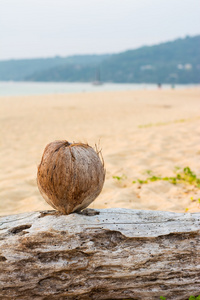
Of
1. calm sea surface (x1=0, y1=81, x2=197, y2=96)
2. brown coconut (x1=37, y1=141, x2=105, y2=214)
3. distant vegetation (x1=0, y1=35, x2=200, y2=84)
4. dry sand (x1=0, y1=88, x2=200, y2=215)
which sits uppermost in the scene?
distant vegetation (x1=0, y1=35, x2=200, y2=84)

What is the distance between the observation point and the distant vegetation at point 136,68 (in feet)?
399

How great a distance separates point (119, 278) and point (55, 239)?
507 millimetres

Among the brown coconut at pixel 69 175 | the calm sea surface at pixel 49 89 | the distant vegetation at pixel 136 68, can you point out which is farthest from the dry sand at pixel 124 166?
the distant vegetation at pixel 136 68

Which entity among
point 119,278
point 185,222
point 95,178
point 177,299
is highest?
point 95,178

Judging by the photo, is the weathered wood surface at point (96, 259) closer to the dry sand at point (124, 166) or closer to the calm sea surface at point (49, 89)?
the dry sand at point (124, 166)

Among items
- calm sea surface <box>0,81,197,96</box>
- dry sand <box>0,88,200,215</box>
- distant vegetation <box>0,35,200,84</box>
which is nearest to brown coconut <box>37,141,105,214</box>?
dry sand <box>0,88,200,215</box>

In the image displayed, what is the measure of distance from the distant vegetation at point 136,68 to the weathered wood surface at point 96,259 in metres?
115

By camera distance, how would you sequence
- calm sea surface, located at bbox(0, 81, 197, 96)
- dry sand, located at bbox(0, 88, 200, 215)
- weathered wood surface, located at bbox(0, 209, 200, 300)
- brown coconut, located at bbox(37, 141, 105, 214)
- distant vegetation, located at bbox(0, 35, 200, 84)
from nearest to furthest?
weathered wood surface, located at bbox(0, 209, 200, 300)
brown coconut, located at bbox(37, 141, 105, 214)
dry sand, located at bbox(0, 88, 200, 215)
calm sea surface, located at bbox(0, 81, 197, 96)
distant vegetation, located at bbox(0, 35, 200, 84)

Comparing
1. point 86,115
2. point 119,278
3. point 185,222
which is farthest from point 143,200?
point 86,115

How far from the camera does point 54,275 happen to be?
212cm

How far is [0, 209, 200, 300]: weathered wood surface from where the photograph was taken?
2107 mm

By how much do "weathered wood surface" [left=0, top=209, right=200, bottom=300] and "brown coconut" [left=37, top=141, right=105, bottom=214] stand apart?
0.43ft

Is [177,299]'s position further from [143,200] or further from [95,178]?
[143,200]

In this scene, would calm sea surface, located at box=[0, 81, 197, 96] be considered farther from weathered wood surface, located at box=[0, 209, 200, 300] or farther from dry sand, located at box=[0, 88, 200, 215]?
weathered wood surface, located at box=[0, 209, 200, 300]
